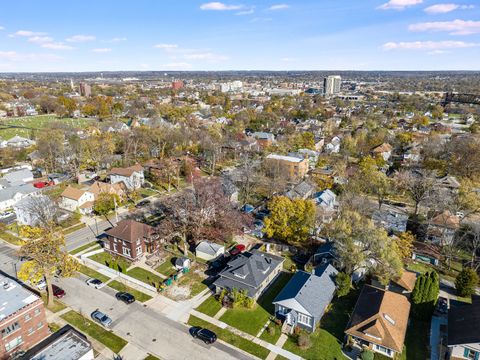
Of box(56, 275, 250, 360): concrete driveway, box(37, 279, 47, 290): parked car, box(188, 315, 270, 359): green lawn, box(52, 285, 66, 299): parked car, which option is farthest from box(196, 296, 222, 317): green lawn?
box(37, 279, 47, 290): parked car

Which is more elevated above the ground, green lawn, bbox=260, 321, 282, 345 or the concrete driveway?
the concrete driveway

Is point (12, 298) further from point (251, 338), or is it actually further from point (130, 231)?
point (251, 338)

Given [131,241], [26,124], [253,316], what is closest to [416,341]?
[253,316]

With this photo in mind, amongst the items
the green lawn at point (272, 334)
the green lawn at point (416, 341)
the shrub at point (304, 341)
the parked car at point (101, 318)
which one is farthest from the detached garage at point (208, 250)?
the green lawn at point (416, 341)

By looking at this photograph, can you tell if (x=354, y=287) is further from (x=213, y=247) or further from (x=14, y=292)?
(x=14, y=292)

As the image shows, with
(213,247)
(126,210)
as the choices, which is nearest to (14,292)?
(213,247)

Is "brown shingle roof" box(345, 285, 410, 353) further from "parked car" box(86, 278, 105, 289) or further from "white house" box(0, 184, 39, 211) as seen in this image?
"white house" box(0, 184, 39, 211)
